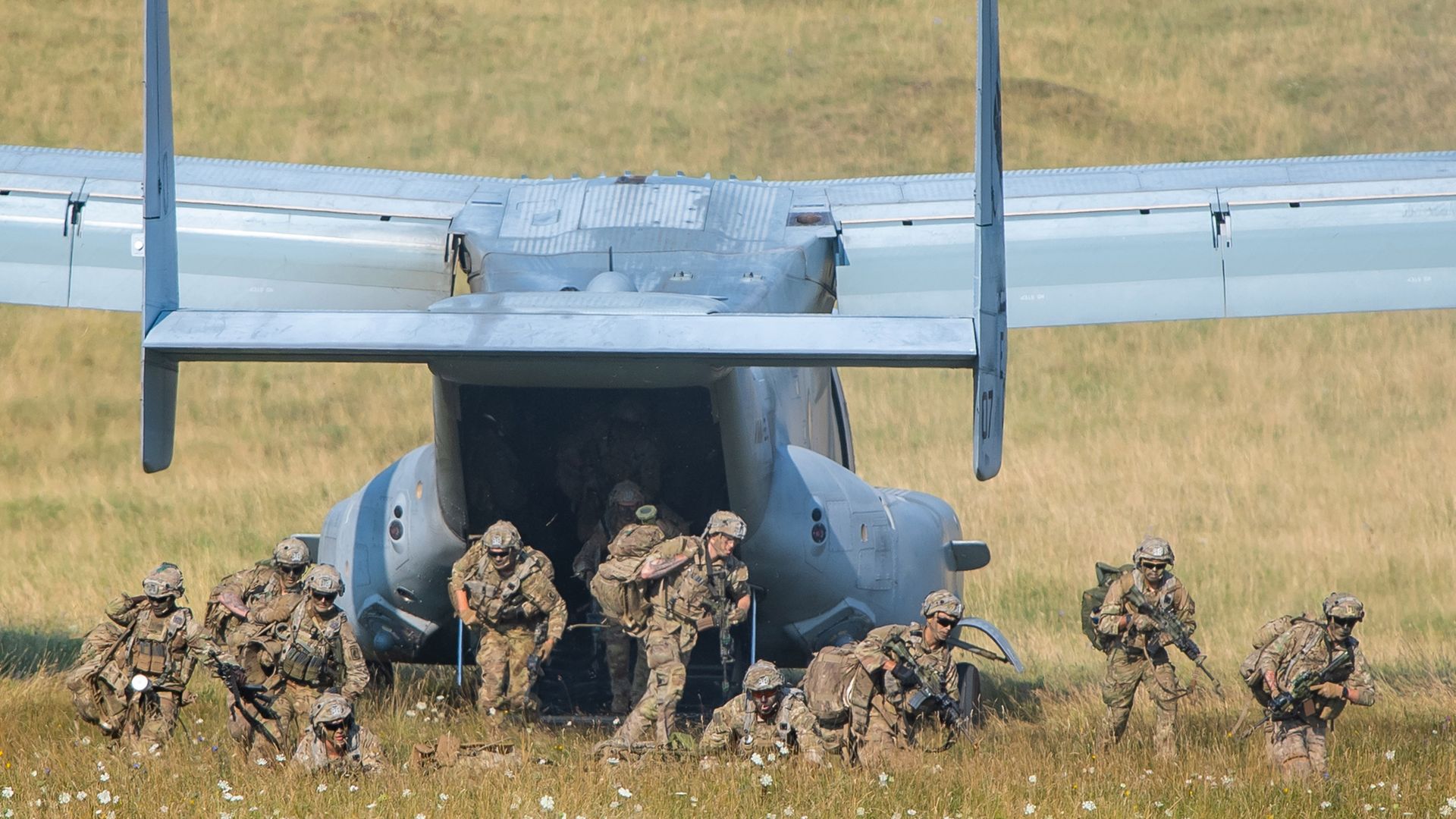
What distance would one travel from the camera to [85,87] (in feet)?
124

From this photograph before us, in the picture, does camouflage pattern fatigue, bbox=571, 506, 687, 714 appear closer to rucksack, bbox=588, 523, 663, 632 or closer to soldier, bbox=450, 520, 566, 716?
rucksack, bbox=588, 523, 663, 632

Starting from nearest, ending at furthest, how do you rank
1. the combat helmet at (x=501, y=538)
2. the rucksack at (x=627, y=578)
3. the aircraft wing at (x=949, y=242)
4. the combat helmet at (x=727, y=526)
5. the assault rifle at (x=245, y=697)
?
the assault rifle at (x=245, y=697) → the combat helmet at (x=727, y=526) → the combat helmet at (x=501, y=538) → the rucksack at (x=627, y=578) → the aircraft wing at (x=949, y=242)

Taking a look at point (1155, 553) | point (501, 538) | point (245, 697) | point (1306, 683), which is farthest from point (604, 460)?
point (1306, 683)

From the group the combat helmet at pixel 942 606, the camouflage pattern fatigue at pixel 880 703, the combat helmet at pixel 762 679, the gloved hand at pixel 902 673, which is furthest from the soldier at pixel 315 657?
the combat helmet at pixel 942 606

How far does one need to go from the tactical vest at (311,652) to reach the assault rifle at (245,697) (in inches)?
7.5

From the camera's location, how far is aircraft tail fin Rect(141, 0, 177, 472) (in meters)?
8.78

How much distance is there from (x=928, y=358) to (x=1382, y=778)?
3935 millimetres

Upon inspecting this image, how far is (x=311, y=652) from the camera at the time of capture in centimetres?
1040

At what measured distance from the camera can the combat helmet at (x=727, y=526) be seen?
435 inches

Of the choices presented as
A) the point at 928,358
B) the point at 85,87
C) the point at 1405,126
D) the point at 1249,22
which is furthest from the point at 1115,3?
the point at 928,358

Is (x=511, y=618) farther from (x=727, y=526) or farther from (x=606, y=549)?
(x=727, y=526)

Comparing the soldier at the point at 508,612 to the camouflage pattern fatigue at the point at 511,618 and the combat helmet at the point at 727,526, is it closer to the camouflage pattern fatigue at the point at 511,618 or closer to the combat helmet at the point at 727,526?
the camouflage pattern fatigue at the point at 511,618

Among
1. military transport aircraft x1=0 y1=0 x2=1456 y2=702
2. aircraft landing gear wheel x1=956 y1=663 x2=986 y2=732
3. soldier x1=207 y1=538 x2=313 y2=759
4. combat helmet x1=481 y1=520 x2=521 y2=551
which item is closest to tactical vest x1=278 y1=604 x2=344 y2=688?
soldier x1=207 y1=538 x2=313 y2=759

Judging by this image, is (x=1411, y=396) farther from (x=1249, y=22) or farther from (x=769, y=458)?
(x=769, y=458)
